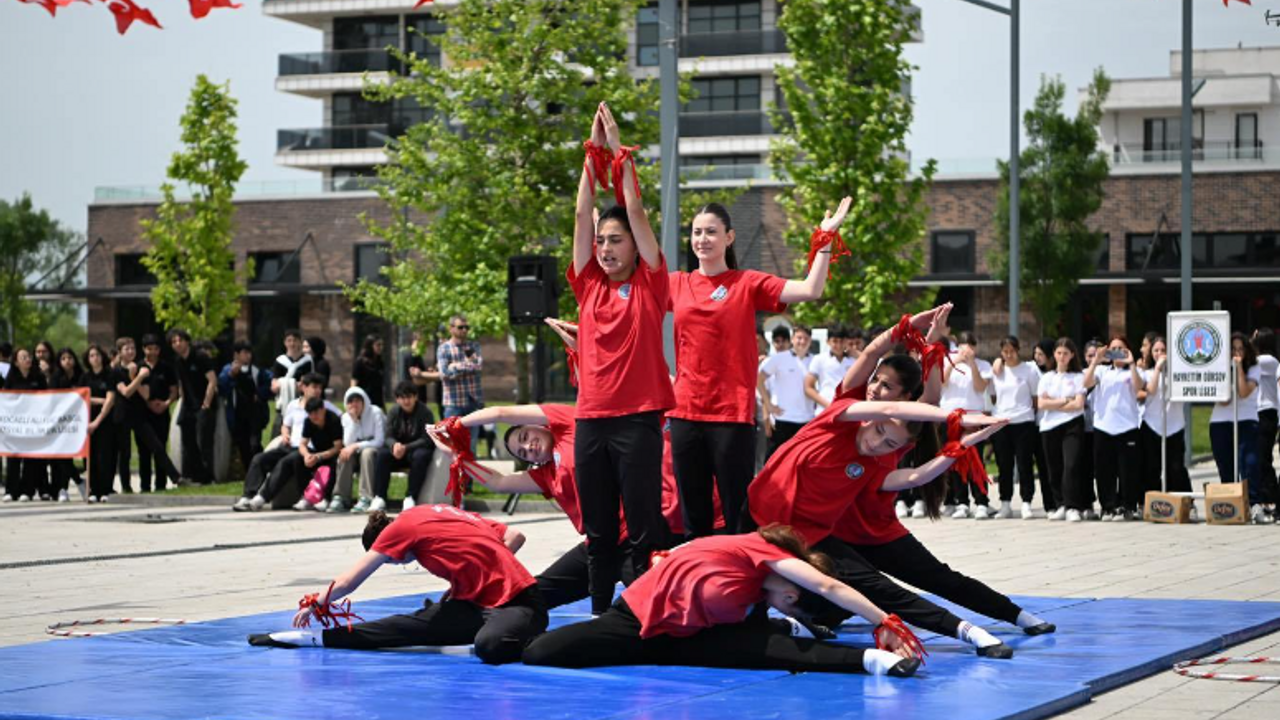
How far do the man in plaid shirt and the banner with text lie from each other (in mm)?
4586

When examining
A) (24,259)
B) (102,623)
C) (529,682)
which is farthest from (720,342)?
(24,259)

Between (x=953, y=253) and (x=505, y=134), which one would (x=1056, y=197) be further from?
(x=505, y=134)

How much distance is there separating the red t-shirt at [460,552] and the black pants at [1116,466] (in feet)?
34.3

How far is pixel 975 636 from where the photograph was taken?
344 inches

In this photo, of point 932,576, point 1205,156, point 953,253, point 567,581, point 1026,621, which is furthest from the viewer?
point 953,253

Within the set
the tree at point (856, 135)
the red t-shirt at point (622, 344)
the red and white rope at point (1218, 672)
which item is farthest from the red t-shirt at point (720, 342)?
the tree at point (856, 135)

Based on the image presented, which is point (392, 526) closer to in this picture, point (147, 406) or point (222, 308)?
point (147, 406)

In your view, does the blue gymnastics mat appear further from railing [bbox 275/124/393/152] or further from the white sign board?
railing [bbox 275/124/393/152]

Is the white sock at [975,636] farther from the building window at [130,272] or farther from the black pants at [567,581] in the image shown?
the building window at [130,272]

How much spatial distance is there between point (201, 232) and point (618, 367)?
129ft

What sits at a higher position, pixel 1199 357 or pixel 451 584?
pixel 1199 357

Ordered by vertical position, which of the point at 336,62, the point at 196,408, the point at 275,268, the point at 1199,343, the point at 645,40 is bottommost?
the point at 196,408

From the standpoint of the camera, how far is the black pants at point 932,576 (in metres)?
9.29

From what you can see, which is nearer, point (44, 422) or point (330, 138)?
point (44, 422)
